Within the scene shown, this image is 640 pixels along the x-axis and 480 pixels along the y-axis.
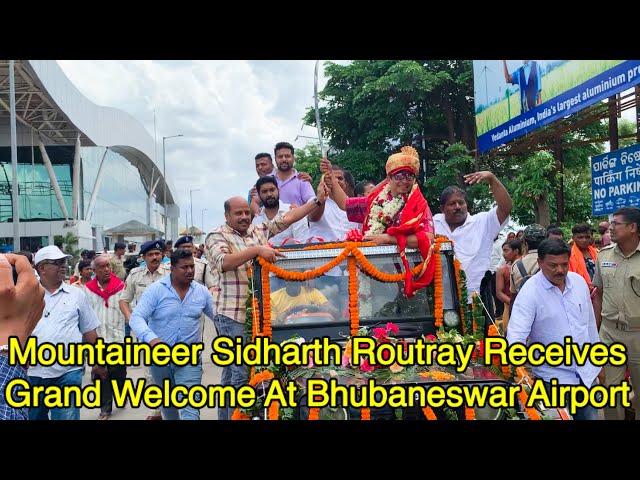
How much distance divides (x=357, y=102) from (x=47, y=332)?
64.2ft

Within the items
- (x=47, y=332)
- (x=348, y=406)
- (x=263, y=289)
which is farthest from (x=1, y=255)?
(x=348, y=406)

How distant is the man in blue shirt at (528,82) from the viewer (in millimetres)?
13602

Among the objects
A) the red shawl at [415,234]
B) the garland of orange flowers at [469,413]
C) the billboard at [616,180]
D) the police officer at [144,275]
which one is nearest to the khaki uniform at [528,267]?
the red shawl at [415,234]

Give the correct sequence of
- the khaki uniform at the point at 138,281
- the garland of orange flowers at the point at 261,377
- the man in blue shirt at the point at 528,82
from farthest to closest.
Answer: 1. the man in blue shirt at the point at 528,82
2. the khaki uniform at the point at 138,281
3. the garland of orange flowers at the point at 261,377

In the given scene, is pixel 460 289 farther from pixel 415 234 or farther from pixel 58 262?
pixel 58 262

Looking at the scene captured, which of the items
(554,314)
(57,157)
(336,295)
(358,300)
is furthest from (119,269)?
(57,157)

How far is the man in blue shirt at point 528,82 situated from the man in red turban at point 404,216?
9163 millimetres

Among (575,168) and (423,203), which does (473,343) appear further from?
(575,168)

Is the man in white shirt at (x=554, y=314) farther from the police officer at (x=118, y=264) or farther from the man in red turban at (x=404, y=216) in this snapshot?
the police officer at (x=118, y=264)

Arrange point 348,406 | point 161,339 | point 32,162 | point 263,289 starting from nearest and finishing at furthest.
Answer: point 348,406 < point 263,289 < point 161,339 < point 32,162

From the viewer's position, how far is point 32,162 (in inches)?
1518

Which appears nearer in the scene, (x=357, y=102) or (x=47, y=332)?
(x=47, y=332)

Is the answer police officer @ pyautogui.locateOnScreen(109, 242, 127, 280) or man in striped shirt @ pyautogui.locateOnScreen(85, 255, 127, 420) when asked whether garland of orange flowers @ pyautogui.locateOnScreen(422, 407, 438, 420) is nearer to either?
man in striped shirt @ pyautogui.locateOnScreen(85, 255, 127, 420)

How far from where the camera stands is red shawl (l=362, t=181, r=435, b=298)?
4.89 meters
